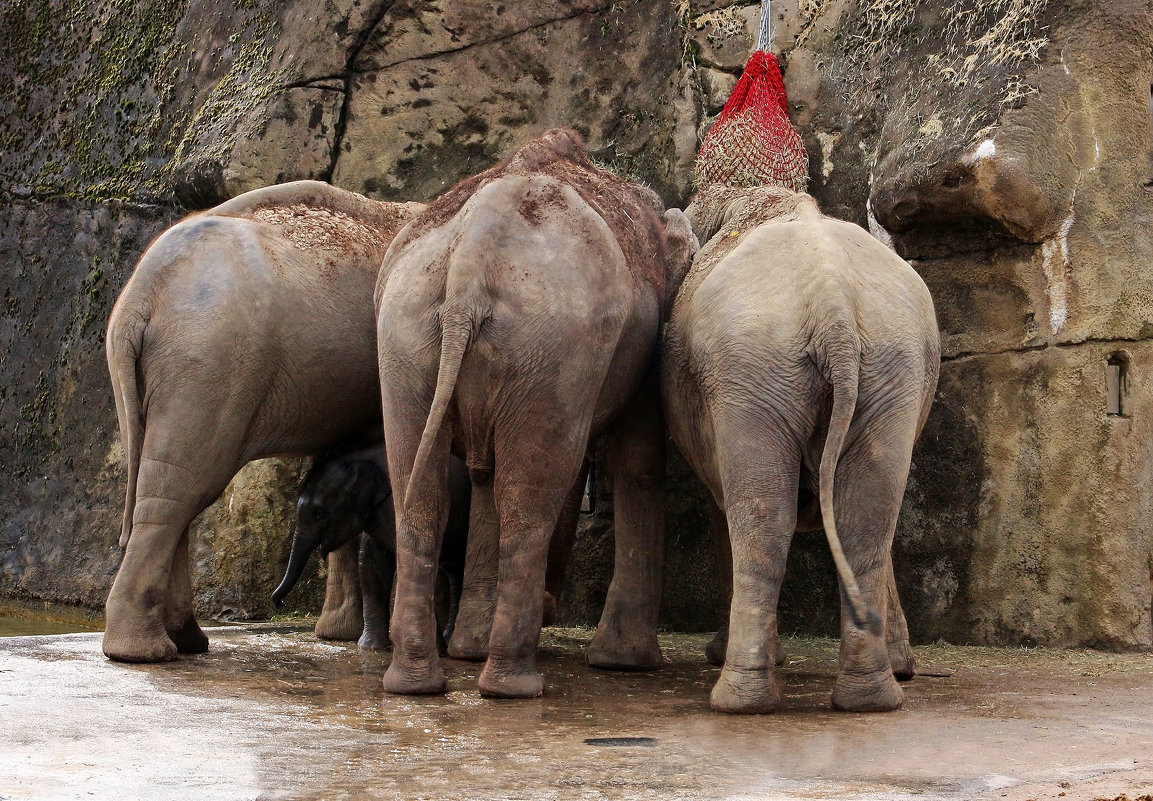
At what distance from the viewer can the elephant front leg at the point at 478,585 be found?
594cm

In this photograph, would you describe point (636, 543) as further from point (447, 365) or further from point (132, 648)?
point (132, 648)

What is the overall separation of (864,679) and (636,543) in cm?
146

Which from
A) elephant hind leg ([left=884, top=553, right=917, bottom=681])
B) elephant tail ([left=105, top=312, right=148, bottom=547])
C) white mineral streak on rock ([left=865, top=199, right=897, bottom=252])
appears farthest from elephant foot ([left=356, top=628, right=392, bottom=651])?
white mineral streak on rock ([left=865, top=199, right=897, bottom=252])

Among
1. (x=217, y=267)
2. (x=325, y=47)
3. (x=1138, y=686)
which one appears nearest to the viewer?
(x=1138, y=686)

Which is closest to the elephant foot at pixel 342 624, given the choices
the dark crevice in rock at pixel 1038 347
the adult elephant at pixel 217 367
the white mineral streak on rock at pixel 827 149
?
the adult elephant at pixel 217 367

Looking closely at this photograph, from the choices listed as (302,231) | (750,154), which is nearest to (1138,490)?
(750,154)

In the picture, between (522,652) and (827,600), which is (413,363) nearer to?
(522,652)

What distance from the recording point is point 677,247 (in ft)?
19.6

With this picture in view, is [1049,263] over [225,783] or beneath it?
over

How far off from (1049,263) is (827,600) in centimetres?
186

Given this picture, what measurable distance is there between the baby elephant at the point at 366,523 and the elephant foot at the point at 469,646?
1.39 feet

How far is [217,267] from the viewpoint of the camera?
19.1 ft

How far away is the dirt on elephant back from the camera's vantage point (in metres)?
5.37

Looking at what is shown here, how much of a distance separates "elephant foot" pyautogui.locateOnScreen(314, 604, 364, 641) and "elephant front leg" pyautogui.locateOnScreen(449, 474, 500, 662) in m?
0.87
